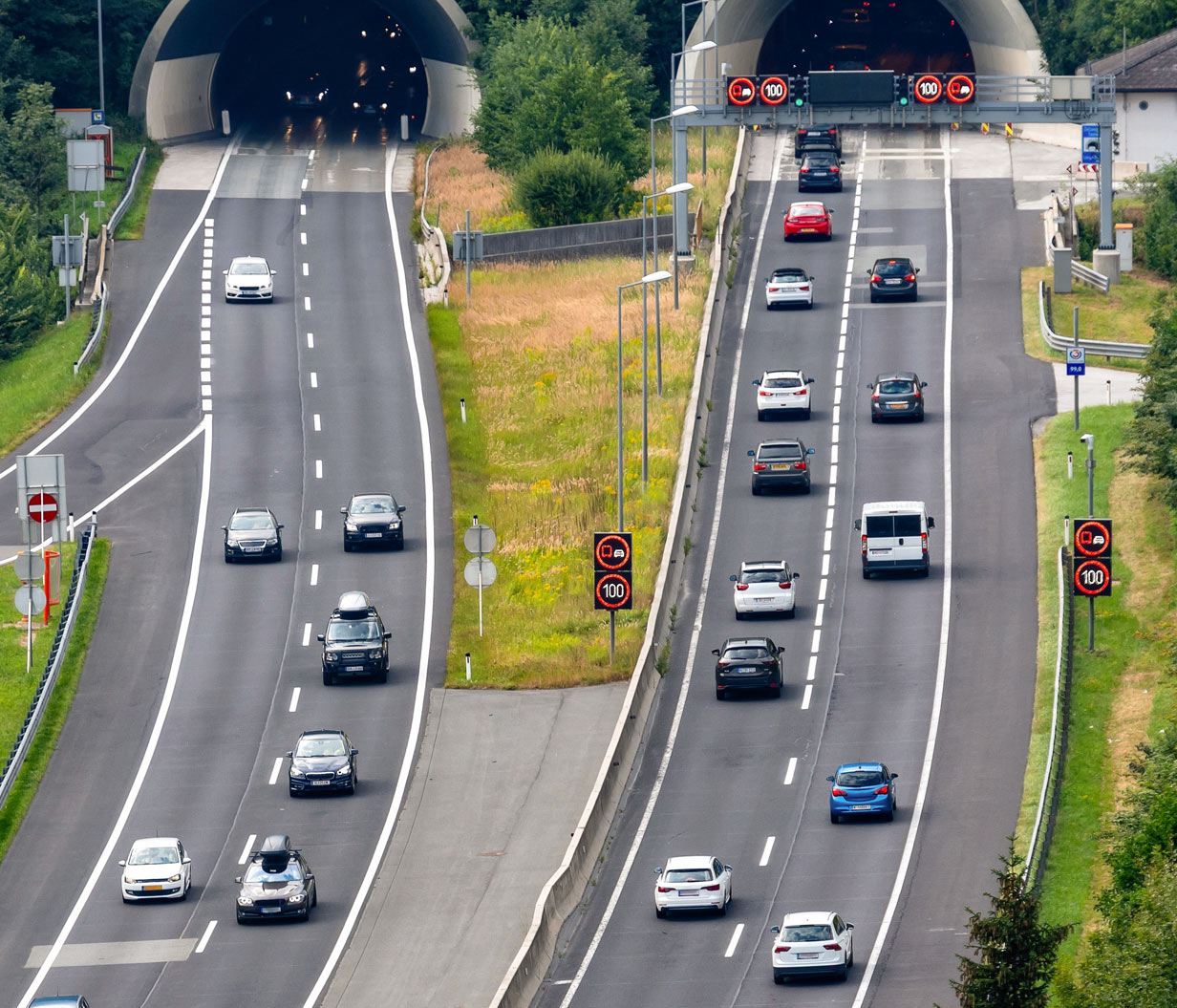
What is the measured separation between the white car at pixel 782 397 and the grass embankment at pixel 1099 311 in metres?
9.44

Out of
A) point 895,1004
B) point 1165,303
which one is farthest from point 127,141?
point 895,1004

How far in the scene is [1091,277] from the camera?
80.8 metres

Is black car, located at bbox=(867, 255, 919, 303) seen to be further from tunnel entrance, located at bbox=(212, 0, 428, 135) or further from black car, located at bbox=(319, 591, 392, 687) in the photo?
tunnel entrance, located at bbox=(212, 0, 428, 135)

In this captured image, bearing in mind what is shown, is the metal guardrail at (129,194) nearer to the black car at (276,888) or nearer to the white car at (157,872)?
the white car at (157,872)

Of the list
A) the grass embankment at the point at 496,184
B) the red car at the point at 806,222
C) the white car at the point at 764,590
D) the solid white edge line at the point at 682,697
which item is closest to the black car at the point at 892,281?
the solid white edge line at the point at 682,697

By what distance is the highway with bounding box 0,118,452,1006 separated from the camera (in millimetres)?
42156

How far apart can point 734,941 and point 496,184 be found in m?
61.3

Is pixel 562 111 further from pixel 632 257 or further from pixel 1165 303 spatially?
pixel 1165 303

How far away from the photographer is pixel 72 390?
74312mm

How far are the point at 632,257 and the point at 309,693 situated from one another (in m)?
36.6

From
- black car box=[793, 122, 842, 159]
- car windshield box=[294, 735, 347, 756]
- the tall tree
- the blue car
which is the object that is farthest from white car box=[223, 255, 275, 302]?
the tall tree

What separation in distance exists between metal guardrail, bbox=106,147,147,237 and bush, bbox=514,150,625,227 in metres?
15.8

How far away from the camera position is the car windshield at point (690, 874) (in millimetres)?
40500

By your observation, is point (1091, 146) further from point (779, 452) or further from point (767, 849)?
point (767, 849)
